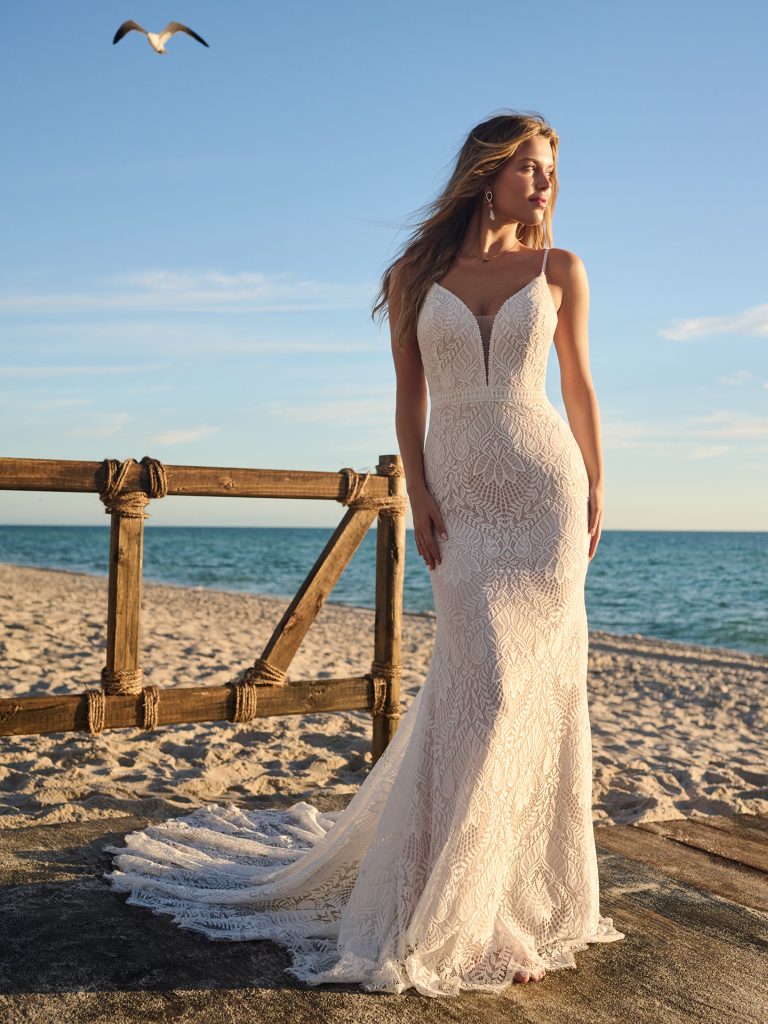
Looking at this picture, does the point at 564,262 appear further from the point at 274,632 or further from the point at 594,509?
the point at 274,632

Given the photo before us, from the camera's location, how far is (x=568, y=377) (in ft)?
9.78

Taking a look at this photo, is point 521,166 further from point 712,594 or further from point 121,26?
point 712,594

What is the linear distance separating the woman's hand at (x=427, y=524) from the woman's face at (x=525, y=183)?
0.90 m

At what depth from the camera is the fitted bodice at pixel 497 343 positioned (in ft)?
9.17

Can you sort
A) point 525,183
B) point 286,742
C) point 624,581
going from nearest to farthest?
point 525,183, point 286,742, point 624,581

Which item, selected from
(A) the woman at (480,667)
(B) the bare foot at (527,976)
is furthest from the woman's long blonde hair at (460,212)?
(B) the bare foot at (527,976)

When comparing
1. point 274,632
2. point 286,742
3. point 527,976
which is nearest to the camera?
point 527,976

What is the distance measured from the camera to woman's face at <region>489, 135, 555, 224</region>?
2.91m

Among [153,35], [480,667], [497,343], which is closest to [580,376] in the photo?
[497,343]

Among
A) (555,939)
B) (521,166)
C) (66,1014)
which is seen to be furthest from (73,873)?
(521,166)

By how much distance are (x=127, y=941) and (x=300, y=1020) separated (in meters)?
0.67

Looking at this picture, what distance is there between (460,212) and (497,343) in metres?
0.53

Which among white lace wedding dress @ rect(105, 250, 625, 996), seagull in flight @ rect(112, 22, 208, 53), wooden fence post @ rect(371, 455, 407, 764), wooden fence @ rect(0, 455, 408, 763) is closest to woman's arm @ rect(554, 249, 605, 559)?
white lace wedding dress @ rect(105, 250, 625, 996)

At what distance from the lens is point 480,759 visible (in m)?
2.52
